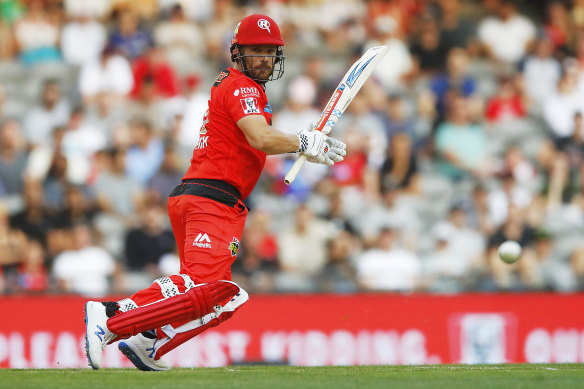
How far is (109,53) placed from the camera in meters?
13.6

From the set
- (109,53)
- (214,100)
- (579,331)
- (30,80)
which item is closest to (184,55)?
(109,53)

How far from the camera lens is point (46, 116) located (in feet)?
42.2

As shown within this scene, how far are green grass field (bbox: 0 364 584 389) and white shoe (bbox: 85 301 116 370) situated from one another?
139 millimetres

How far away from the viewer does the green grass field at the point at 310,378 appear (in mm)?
6113

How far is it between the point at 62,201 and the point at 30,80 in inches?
101

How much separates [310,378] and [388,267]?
517 centimetres

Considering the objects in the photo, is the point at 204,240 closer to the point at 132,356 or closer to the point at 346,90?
the point at 132,356

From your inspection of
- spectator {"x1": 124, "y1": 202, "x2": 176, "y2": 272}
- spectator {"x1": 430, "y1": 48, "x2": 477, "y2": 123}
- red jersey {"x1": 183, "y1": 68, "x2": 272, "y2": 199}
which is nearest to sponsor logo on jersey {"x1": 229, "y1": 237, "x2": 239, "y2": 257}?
red jersey {"x1": 183, "y1": 68, "x2": 272, "y2": 199}

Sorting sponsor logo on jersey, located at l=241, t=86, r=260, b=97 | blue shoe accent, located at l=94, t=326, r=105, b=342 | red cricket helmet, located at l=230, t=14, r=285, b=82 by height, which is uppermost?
red cricket helmet, located at l=230, t=14, r=285, b=82

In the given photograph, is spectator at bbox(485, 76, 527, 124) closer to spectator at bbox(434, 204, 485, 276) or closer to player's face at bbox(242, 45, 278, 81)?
spectator at bbox(434, 204, 485, 276)

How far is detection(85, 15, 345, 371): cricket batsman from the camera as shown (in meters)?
6.48

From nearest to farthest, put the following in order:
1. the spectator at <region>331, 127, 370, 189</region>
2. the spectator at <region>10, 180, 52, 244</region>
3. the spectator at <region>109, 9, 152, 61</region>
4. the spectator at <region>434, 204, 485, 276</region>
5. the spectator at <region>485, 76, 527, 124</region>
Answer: the spectator at <region>10, 180, 52, 244</region>
the spectator at <region>434, 204, 485, 276</region>
the spectator at <region>331, 127, 370, 189</region>
the spectator at <region>109, 9, 152, 61</region>
the spectator at <region>485, 76, 527, 124</region>

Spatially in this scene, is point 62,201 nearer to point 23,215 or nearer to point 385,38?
point 23,215

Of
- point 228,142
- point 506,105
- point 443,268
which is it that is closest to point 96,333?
point 228,142
